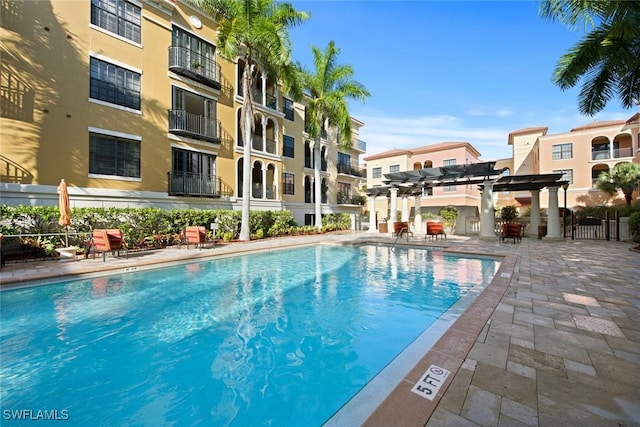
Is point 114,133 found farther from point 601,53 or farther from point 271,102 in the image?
point 601,53

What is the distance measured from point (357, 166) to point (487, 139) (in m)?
21.2

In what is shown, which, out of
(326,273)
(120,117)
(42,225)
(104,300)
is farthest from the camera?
(120,117)

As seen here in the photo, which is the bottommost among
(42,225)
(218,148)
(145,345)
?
(145,345)

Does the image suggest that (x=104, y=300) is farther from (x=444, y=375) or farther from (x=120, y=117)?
(x=120, y=117)

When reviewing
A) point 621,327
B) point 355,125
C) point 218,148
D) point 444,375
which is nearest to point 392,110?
point 355,125

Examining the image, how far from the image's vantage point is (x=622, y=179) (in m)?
25.7

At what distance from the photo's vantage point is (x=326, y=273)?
924 centimetres

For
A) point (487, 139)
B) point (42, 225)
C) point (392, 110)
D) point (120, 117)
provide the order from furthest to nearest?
1. point (487, 139)
2. point (392, 110)
3. point (120, 117)
4. point (42, 225)

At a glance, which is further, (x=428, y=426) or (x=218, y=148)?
(x=218, y=148)

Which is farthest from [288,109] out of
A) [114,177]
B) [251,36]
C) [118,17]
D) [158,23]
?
[114,177]

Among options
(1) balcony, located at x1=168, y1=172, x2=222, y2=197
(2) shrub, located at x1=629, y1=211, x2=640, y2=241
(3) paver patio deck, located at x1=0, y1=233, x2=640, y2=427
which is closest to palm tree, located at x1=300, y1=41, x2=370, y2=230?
(1) balcony, located at x1=168, y1=172, x2=222, y2=197

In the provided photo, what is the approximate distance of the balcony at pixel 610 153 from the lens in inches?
1174

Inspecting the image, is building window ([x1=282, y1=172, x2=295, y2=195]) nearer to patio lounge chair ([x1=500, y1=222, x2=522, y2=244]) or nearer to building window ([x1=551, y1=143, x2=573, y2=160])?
patio lounge chair ([x1=500, y1=222, x2=522, y2=244])

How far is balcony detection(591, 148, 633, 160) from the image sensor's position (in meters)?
29.8
